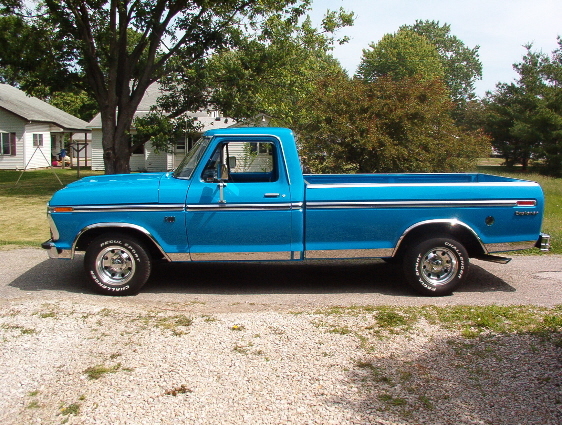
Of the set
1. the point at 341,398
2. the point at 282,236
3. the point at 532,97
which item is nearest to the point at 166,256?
the point at 282,236

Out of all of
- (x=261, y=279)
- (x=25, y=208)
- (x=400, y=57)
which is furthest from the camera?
(x=400, y=57)

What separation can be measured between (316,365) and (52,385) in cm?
204

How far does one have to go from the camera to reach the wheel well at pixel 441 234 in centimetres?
709

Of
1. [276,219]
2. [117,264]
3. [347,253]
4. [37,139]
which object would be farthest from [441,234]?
[37,139]

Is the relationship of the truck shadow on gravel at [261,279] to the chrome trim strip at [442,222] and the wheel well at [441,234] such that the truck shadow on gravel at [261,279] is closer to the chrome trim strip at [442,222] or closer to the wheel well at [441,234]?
the wheel well at [441,234]

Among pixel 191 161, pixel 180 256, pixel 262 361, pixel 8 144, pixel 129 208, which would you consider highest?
pixel 8 144

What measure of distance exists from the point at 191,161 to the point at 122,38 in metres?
15.3

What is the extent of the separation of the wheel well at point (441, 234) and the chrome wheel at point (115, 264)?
3261mm

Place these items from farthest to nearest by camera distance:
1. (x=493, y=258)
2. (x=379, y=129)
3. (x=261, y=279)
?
(x=379, y=129), (x=261, y=279), (x=493, y=258)

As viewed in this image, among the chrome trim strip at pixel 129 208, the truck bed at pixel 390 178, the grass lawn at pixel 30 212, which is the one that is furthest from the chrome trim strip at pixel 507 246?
the chrome trim strip at pixel 129 208

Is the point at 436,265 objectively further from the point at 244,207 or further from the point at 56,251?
the point at 56,251

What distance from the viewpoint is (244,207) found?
22.7ft

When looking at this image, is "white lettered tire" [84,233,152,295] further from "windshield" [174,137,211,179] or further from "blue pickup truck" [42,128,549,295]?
"windshield" [174,137,211,179]

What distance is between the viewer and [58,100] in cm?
5309
